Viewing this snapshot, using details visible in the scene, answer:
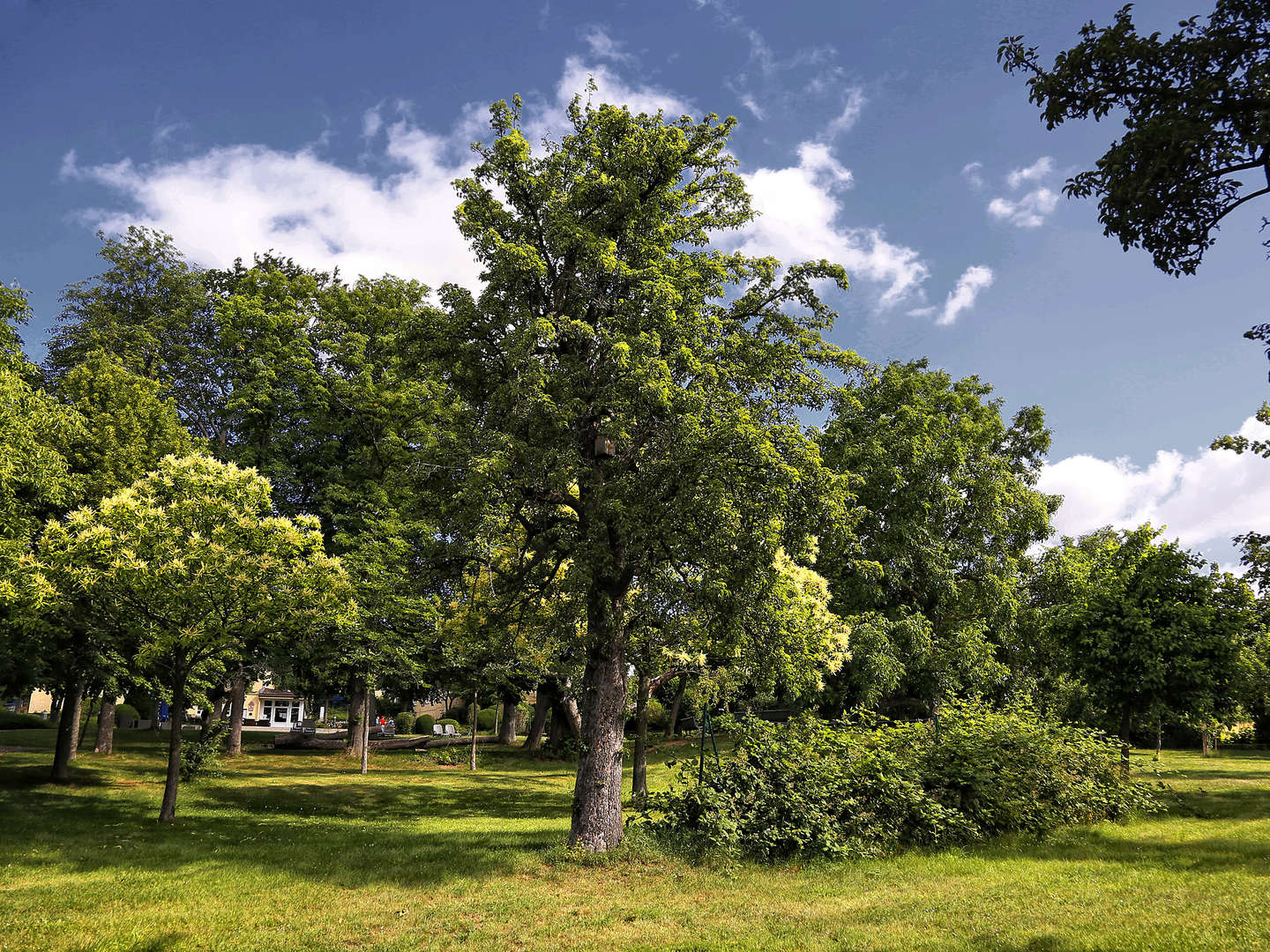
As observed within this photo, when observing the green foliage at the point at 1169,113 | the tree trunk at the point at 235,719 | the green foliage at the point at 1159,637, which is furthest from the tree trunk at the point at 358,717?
the green foliage at the point at 1169,113

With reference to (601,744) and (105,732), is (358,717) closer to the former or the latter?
(105,732)

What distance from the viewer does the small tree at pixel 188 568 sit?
1672cm

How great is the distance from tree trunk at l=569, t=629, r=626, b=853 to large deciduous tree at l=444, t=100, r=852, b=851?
0.04 m

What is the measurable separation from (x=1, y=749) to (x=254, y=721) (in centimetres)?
4265

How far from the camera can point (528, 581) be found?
17.9 metres

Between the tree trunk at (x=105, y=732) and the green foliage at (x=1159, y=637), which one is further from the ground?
the green foliage at (x=1159, y=637)

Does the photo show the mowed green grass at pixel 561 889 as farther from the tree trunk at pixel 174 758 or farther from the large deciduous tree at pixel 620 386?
the large deciduous tree at pixel 620 386

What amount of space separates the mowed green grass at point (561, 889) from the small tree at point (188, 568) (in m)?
4.33

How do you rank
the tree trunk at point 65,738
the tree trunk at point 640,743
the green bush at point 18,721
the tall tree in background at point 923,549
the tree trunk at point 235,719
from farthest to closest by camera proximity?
the green bush at point 18,721 < the tree trunk at point 235,719 < the tall tree in background at point 923,549 < the tree trunk at point 65,738 < the tree trunk at point 640,743

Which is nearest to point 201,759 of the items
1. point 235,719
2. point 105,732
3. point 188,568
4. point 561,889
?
point 235,719

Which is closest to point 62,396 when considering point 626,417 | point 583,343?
point 583,343

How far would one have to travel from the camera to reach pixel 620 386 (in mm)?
13531

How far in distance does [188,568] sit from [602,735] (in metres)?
9.98

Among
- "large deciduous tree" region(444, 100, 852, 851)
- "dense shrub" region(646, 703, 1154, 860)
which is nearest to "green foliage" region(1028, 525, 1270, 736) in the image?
"dense shrub" region(646, 703, 1154, 860)
